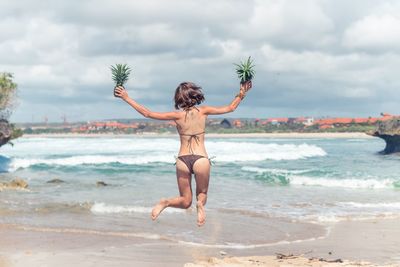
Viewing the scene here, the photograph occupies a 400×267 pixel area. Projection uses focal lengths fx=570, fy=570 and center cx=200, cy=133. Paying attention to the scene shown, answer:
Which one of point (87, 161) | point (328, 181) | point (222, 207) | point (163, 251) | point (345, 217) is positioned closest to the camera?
point (163, 251)

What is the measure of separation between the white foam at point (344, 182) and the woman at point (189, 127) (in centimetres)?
2175

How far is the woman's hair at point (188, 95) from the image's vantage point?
21.5 feet

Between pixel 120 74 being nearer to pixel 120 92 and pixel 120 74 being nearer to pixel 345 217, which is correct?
pixel 120 92

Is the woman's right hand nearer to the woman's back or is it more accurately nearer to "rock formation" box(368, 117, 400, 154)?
the woman's back

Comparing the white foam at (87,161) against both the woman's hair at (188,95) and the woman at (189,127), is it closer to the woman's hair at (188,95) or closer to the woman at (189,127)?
the woman at (189,127)

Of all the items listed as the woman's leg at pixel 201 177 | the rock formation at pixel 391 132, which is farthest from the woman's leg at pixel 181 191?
the rock formation at pixel 391 132

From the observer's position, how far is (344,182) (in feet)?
93.9

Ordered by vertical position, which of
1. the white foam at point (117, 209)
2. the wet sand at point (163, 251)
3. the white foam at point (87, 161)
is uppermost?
the wet sand at point (163, 251)

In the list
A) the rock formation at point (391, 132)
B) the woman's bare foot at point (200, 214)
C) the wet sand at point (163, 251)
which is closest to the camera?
the woman's bare foot at point (200, 214)

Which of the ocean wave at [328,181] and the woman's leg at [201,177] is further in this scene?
the ocean wave at [328,181]

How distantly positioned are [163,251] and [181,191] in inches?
180

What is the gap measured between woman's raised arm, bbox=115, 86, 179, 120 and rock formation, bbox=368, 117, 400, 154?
5300 centimetres

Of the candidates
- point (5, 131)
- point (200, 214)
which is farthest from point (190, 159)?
point (5, 131)

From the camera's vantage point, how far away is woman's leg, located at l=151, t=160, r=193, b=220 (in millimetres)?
6719
